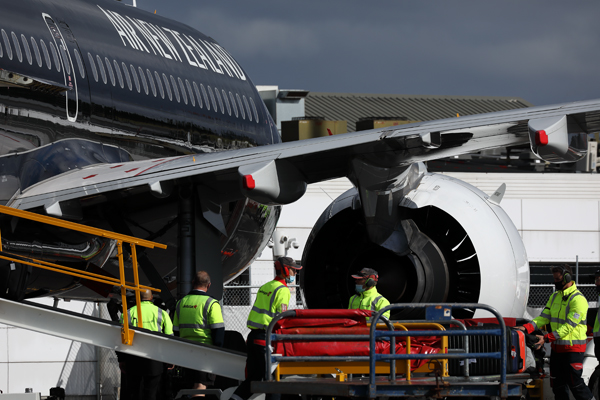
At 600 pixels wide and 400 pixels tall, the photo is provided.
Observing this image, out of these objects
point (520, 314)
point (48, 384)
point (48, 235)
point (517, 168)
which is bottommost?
point (48, 384)

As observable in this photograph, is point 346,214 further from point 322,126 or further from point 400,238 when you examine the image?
point 322,126

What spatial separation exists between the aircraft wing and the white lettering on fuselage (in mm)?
2242

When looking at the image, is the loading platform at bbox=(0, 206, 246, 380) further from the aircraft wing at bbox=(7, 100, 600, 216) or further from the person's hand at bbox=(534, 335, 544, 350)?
the person's hand at bbox=(534, 335, 544, 350)

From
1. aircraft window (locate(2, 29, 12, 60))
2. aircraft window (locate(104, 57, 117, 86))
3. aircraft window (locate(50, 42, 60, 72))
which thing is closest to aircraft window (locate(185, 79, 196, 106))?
aircraft window (locate(104, 57, 117, 86))

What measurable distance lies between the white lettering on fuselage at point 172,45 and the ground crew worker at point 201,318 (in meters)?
3.52

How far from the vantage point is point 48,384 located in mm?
17359

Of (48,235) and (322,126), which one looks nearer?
(48,235)

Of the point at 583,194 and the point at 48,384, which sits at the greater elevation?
→ the point at 583,194

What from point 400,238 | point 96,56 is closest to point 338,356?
point 400,238

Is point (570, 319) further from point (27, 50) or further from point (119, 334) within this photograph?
point (27, 50)

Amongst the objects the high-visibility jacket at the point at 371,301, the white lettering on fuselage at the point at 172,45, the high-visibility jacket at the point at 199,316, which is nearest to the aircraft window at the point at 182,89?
the white lettering on fuselage at the point at 172,45

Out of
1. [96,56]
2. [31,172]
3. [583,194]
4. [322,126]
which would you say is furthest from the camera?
[322,126]

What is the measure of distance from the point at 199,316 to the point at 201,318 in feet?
0.10

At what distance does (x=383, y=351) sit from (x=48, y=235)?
3.92 m
